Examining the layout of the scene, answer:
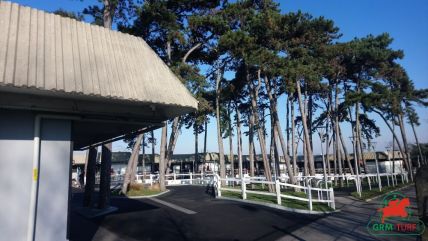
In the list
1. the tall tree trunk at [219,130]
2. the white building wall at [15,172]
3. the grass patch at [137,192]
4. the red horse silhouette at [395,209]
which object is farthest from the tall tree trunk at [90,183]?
the tall tree trunk at [219,130]

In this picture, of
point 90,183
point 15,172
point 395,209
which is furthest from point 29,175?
point 395,209

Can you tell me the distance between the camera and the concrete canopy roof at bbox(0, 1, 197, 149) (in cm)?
552

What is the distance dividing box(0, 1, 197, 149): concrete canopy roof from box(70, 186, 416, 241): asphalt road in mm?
3484

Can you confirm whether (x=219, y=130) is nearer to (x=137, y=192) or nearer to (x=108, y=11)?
(x=137, y=192)

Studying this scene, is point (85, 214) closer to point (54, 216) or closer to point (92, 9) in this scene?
point (54, 216)

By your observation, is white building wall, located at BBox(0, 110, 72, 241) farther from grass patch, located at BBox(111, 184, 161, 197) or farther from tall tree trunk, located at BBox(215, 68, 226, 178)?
tall tree trunk, located at BBox(215, 68, 226, 178)

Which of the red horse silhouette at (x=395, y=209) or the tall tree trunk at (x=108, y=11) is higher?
the tall tree trunk at (x=108, y=11)

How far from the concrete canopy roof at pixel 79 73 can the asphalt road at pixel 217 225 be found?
348 centimetres

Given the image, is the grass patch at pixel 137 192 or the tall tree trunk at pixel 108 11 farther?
the grass patch at pixel 137 192

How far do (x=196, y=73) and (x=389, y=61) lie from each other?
27.6m

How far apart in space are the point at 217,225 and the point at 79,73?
646 centimetres

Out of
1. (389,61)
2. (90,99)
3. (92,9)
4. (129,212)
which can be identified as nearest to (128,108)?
(90,99)

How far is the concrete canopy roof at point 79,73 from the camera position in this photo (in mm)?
5523

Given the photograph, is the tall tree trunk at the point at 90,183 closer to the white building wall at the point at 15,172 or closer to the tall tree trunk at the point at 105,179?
the tall tree trunk at the point at 105,179
